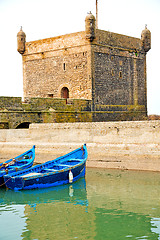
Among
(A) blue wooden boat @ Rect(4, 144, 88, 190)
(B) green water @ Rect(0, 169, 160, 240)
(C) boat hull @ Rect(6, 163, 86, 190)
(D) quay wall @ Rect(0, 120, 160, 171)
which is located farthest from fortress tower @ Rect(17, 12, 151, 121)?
(B) green water @ Rect(0, 169, 160, 240)

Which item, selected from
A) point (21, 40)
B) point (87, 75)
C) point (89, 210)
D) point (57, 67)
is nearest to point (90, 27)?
point (87, 75)

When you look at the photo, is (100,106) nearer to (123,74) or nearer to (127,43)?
(123,74)

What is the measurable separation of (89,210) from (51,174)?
3008mm

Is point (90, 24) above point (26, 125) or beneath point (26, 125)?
above

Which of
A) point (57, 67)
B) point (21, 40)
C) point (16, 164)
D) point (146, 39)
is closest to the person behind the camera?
point (16, 164)

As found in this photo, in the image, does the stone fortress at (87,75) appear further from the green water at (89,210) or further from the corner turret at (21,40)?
the green water at (89,210)

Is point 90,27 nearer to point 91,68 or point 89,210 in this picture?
point 91,68

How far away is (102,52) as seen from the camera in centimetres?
2608

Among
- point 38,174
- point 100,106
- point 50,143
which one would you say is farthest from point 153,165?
point 100,106

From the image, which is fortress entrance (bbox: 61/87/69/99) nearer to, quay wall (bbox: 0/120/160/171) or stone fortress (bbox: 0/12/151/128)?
stone fortress (bbox: 0/12/151/128)

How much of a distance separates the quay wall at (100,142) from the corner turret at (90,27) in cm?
926

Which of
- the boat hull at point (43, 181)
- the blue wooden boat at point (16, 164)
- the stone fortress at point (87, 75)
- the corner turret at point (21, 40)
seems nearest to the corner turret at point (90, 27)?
the stone fortress at point (87, 75)

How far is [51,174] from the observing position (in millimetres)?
→ 12258

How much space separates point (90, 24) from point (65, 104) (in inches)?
231
